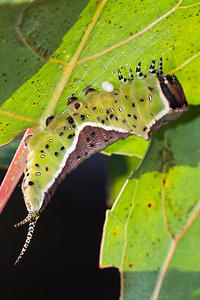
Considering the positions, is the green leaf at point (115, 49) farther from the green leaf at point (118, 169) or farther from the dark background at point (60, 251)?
the dark background at point (60, 251)

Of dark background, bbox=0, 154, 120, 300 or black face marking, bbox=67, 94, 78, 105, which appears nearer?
black face marking, bbox=67, 94, 78, 105

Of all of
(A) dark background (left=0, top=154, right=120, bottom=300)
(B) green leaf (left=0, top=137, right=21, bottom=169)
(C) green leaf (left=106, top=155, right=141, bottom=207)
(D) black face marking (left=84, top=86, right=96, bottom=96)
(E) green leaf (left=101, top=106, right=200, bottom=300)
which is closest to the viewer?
(E) green leaf (left=101, top=106, right=200, bottom=300)

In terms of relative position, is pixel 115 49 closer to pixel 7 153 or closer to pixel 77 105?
pixel 77 105

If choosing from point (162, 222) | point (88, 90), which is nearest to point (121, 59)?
point (88, 90)

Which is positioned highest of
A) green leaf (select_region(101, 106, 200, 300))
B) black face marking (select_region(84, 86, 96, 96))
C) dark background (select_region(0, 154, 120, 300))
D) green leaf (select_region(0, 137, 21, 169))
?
black face marking (select_region(84, 86, 96, 96))

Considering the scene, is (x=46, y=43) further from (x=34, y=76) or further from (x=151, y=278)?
(x=151, y=278)

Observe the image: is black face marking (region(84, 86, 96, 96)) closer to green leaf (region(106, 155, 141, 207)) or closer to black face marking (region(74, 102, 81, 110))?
black face marking (region(74, 102, 81, 110))

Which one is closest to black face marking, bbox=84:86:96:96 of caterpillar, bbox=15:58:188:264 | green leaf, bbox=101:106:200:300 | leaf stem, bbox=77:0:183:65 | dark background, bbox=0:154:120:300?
caterpillar, bbox=15:58:188:264
